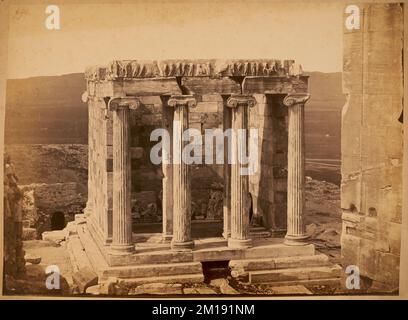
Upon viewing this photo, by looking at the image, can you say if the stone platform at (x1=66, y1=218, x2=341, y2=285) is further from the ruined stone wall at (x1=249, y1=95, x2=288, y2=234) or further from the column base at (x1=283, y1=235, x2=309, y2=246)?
the ruined stone wall at (x1=249, y1=95, x2=288, y2=234)

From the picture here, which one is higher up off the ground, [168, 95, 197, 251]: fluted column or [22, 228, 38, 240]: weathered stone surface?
[168, 95, 197, 251]: fluted column

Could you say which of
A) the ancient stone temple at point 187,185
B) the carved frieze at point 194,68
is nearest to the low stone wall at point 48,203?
the ancient stone temple at point 187,185

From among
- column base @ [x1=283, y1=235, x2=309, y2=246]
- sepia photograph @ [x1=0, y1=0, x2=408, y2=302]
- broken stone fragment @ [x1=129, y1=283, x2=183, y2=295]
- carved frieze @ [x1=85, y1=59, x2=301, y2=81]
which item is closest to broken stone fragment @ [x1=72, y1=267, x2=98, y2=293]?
sepia photograph @ [x1=0, y1=0, x2=408, y2=302]

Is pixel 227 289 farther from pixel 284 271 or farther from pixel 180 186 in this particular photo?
pixel 180 186

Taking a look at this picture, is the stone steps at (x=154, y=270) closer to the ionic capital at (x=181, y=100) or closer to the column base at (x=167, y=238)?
the column base at (x=167, y=238)

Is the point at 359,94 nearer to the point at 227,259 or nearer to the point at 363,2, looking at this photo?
the point at 363,2

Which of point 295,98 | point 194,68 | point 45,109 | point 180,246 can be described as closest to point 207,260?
point 180,246
